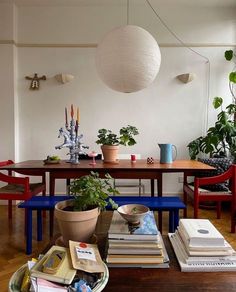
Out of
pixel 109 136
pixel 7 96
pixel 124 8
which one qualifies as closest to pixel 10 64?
pixel 7 96

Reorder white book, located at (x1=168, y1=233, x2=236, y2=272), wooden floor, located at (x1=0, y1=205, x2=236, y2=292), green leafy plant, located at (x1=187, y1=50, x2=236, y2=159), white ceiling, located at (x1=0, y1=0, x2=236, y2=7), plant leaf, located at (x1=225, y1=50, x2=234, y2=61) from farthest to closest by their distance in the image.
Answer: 1. white ceiling, located at (x1=0, y1=0, x2=236, y2=7)
2. plant leaf, located at (x1=225, y1=50, x2=234, y2=61)
3. green leafy plant, located at (x1=187, y1=50, x2=236, y2=159)
4. wooden floor, located at (x1=0, y1=205, x2=236, y2=292)
5. white book, located at (x1=168, y1=233, x2=236, y2=272)

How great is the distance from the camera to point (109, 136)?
2.58 metres

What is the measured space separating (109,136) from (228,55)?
226 centimetres

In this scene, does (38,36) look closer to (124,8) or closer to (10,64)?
(10,64)

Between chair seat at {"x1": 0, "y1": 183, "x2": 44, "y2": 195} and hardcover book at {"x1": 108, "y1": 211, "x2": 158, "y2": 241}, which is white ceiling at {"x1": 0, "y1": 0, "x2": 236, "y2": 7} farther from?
hardcover book at {"x1": 108, "y1": 211, "x2": 158, "y2": 241}

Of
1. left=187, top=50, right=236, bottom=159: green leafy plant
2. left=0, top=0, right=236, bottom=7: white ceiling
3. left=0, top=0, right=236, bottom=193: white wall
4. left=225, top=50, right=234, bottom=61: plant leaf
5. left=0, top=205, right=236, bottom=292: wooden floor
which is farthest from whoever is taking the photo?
left=0, top=0, right=236, bottom=193: white wall

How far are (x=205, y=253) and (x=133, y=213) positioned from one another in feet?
0.94

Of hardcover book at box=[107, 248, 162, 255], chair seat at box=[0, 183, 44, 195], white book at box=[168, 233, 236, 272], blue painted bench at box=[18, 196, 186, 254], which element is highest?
hardcover book at box=[107, 248, 162, 255]

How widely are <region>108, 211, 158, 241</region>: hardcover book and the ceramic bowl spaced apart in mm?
22

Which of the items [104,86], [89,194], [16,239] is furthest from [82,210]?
[104,86]

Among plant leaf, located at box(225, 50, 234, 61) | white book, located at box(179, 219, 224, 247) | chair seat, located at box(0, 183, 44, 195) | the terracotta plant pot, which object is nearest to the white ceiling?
plant leaf, located at box(225, 50, 234, 61)

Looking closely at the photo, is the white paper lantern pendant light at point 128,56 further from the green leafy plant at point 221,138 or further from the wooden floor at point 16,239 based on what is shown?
the green leafy plant at point 221,138

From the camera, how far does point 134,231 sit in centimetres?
88

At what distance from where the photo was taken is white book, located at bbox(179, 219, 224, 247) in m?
0.87
